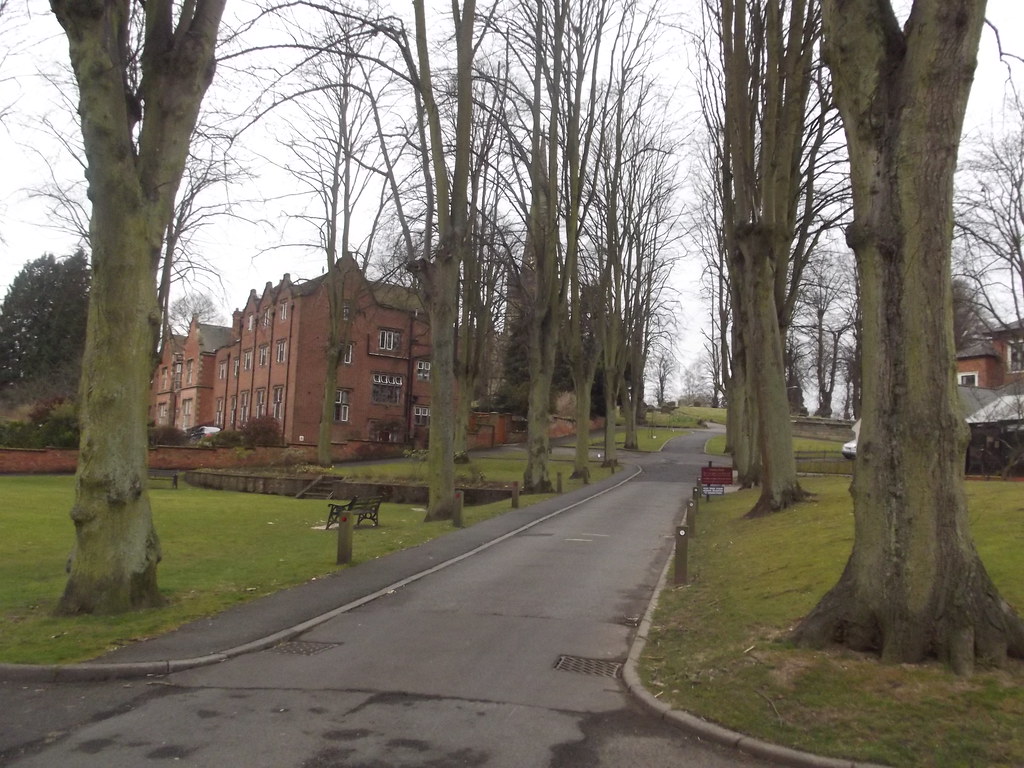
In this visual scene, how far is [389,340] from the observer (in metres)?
58.1

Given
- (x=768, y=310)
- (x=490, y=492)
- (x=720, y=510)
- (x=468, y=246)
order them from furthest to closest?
1. (x=468, y=246)
2. (x=490, y=492)
3. (x=720, y=510)
4. (x=768, y=310)

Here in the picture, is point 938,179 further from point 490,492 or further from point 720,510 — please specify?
point 490,492

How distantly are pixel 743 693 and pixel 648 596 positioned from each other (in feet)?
15.9

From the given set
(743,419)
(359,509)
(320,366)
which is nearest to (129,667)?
(359,509)

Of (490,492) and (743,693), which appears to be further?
(490,492)

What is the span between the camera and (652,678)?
285 inches

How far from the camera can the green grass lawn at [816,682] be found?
5.43m

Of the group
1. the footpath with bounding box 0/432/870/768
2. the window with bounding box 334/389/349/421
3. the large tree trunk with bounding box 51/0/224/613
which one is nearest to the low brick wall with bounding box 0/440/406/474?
the window with bounding box 334/389/349/421

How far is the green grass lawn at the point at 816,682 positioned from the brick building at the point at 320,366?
3854cm

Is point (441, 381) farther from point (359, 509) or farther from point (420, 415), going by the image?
point (420, 415)

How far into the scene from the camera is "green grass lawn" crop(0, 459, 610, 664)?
28.1 feet

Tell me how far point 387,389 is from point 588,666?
50.6 meters

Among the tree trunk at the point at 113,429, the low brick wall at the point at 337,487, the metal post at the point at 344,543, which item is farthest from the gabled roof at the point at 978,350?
the tree trunk at the point at 113,429

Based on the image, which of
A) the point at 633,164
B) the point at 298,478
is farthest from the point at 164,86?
the point at 633,164
